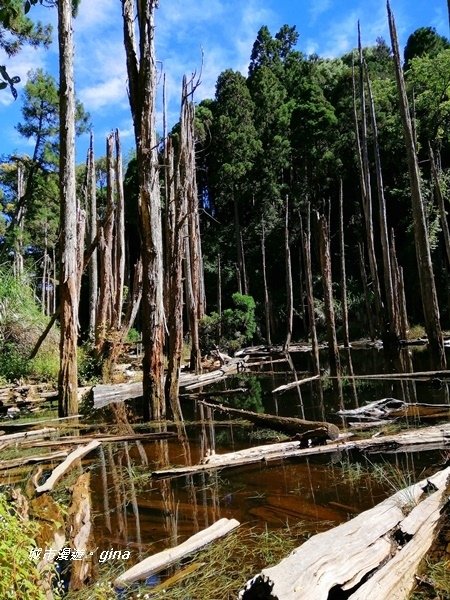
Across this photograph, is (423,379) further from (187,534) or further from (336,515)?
(187,534)

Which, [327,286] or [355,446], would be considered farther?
[327,286]

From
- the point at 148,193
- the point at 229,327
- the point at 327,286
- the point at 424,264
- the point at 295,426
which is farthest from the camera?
the point at 229,327

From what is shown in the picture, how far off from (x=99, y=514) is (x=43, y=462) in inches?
75.3

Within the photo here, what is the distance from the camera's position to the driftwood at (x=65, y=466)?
14.3ft

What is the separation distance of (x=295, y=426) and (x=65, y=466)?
2.81 metres

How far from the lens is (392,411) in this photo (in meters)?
7.62

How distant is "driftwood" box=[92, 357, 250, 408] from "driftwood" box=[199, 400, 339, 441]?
405 centimetres

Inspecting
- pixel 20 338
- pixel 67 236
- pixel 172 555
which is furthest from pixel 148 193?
pixel 20 338

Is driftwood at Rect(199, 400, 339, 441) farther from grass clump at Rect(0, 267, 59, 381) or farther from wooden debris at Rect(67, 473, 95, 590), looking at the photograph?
grass clump at Rect(0, 267, 59, 381)

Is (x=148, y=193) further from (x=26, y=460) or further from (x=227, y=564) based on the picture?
(x=227, y=564)

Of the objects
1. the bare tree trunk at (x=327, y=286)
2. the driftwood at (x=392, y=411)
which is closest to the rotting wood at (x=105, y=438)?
the driftwood at (x=392, y=411)

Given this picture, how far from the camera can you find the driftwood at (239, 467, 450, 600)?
2109 millimetres

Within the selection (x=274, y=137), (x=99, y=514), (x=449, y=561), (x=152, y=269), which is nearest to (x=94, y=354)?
(x=152, y=269)

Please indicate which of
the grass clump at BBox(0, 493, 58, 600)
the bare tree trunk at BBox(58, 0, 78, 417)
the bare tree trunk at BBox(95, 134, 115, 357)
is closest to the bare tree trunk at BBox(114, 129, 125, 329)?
the bare tree trunk at BBox(95, 134, 115, 357)
